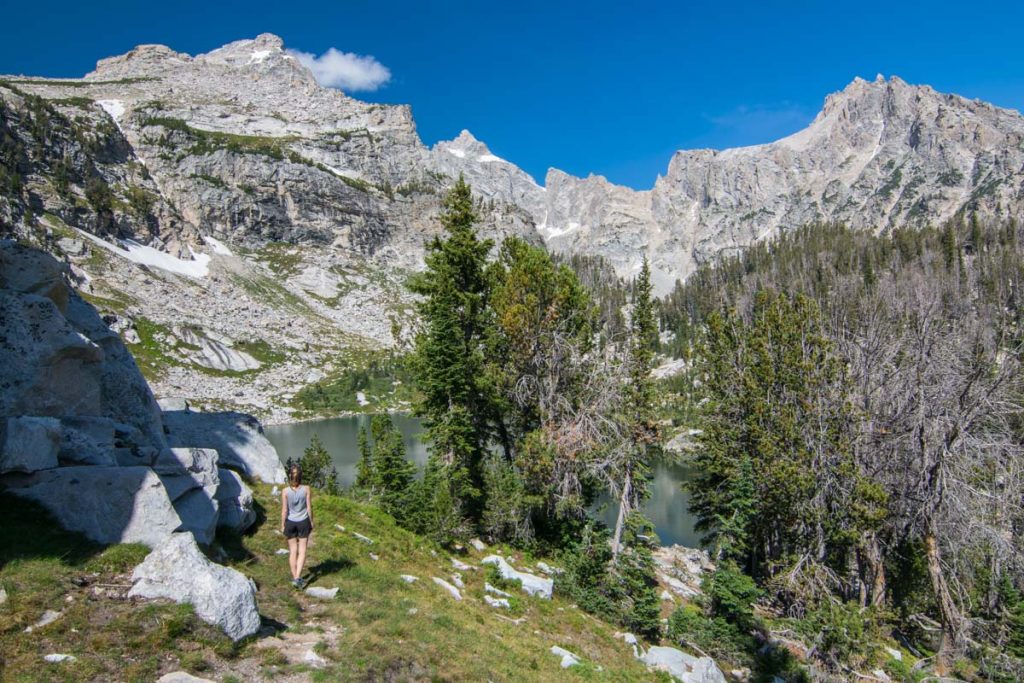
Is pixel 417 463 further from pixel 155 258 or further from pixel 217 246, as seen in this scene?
Result: pixel 217 246

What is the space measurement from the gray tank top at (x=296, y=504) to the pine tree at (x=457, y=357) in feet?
32.8

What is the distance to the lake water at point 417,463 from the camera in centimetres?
4862

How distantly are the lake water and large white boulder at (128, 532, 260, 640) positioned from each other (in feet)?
44.2

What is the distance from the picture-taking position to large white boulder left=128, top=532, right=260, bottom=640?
7711mm

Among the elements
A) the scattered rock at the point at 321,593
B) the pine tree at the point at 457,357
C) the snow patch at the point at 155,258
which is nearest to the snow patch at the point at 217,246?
the snow patch at the point at 155,258

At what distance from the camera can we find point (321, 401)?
127688mm

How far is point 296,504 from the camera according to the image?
1070cm

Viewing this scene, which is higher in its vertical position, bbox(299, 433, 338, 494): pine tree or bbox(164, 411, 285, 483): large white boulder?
bbox(164, 411, 285, 483): large white boulder

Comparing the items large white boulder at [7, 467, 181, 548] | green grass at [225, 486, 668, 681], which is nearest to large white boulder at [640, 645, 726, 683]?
green grass at [225, 486, 668, 681]

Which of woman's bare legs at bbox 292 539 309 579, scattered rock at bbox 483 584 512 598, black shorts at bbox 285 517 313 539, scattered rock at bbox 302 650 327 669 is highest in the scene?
black shorts at bbox 285 517 313 539

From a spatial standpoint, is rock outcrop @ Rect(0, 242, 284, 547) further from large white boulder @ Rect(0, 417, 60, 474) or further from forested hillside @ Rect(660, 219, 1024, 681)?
forested hillside @ Rect(660, 219, 1024, 681)

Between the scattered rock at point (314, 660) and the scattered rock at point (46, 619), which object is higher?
the scattered rock at point (46, 619)

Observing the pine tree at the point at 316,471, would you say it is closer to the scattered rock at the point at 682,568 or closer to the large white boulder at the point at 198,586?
the scattered rock at the point at 682,568

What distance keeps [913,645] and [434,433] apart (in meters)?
23.9
